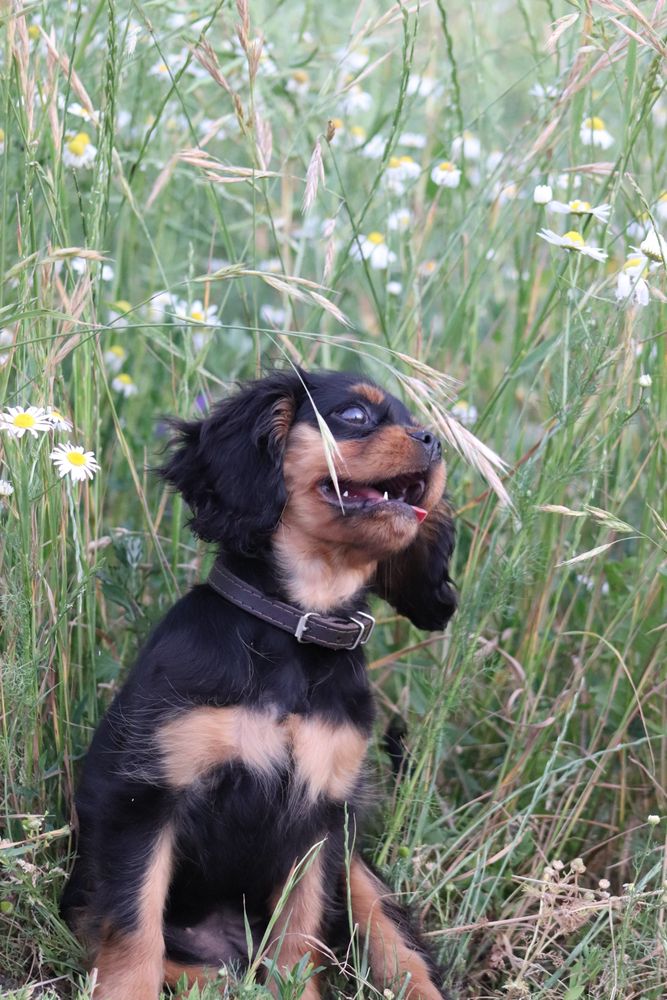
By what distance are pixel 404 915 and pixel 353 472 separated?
117 centimetres

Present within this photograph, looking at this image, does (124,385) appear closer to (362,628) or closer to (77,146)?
(77,146)

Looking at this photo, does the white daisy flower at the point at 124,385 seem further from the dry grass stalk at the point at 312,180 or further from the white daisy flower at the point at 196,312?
the dry grass stalk at the point at 312,180

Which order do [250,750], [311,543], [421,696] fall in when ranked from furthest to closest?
[421,696], [311,543], [250,750]

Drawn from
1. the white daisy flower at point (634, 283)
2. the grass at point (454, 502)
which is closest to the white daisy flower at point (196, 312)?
the grass at point (454, 502)

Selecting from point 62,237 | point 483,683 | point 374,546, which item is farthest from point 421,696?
point 62,237

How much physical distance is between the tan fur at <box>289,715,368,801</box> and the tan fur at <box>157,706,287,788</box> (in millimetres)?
117

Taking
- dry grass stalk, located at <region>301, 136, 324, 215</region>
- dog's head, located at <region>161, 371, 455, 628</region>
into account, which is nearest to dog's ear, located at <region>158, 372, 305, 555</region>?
dog's head, located at <region>161, 371, 455, 628</region>

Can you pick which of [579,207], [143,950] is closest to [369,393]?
[579,207]

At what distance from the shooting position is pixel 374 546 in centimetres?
283

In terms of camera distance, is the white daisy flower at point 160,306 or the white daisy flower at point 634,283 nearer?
the white daisy flower at point 634,283

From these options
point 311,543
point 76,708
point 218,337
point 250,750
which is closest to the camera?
point 250,750

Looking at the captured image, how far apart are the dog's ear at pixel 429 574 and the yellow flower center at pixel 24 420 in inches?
43.3

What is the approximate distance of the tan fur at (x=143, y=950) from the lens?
2631mm

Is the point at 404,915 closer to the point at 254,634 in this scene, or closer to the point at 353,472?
the point at 254,634
